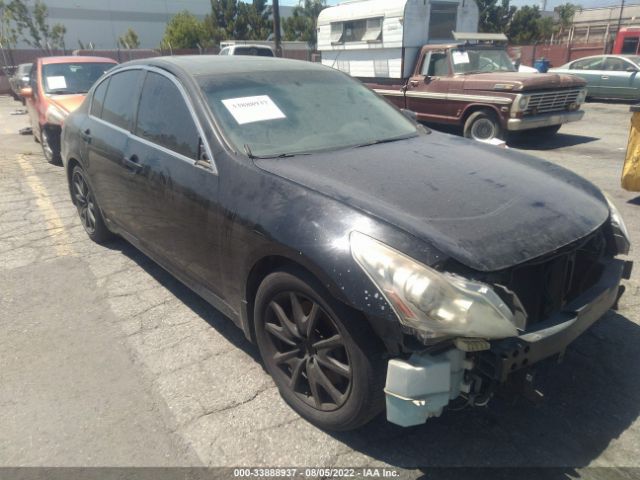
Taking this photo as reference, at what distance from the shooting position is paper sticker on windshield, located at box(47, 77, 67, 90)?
8.60 m

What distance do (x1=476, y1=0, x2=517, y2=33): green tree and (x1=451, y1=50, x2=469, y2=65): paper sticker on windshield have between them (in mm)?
28762

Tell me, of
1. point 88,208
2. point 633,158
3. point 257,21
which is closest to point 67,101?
point 88,208

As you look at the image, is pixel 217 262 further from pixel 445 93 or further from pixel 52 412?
pixel 445 93

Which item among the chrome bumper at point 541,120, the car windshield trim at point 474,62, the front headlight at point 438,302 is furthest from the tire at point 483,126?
the front headlight at point 438,302

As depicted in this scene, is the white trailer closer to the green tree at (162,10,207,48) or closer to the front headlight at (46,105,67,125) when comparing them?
the front headlight at (46,105,67,125)

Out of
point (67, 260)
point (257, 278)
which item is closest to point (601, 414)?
point (257, 278)

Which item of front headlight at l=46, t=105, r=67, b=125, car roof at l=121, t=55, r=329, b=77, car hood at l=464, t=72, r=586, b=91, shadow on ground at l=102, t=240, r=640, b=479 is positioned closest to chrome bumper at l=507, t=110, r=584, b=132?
car hood at l=464, t=72, r=586, b=91

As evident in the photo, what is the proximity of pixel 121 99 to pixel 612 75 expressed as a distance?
628 inches

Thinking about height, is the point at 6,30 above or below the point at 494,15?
below

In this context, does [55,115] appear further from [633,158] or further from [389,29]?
[633,158]

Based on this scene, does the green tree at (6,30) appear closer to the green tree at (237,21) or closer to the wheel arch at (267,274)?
the green tree at (237,21)

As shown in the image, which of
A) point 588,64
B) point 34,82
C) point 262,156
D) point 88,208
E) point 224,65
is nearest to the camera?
point 262,156

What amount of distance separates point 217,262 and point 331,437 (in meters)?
1.10

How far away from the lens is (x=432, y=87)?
10.2 metres
